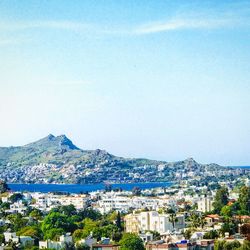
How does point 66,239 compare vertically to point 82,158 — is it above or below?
below

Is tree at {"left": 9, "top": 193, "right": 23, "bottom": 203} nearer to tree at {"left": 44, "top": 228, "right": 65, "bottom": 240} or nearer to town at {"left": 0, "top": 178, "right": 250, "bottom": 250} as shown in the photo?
town at {"left": 0, "top": 178, "right": 250, "bottom": 250}

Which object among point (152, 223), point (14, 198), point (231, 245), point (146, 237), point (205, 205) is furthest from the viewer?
point (14, 198)

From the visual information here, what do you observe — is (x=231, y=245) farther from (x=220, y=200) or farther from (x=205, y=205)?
(x=205, y=205)

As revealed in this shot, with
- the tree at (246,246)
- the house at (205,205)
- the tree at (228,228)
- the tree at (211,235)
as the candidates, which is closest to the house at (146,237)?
the tree at (211,235)

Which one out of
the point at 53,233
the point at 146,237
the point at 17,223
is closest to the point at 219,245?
the point at 146,237

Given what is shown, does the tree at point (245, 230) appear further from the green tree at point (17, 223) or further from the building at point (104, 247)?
the green tree at point (17, 223)

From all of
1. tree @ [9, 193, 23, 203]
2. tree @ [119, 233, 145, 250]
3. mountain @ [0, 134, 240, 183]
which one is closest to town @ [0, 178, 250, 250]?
tree @ [119, 233, 145, 250]

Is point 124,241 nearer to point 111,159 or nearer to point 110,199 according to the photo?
point 110,199

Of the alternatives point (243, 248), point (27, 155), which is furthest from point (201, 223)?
point (27, 155)
